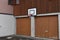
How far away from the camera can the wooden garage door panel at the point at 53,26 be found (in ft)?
14.3

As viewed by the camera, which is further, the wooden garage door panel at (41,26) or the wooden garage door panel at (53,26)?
the wooden garage door panel at (41,26)

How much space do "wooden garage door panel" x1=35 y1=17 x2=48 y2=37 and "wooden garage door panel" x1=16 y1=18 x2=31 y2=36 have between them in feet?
1.38

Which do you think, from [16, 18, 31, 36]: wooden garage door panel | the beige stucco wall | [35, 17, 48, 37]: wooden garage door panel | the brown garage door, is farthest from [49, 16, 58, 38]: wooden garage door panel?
the beige stucco wall

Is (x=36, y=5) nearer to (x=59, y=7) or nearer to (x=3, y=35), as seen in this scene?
(x=59, y=7)

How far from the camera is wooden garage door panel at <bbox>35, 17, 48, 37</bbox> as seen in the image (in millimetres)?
4633

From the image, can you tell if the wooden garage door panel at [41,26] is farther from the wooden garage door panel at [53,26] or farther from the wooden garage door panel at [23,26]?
the wooden garage door panel at [23,26]

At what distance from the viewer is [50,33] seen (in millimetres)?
4480

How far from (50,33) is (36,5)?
1253 mm

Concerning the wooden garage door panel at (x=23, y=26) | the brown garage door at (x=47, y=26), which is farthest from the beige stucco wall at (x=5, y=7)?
the brown garage door at (x=47, y=26)

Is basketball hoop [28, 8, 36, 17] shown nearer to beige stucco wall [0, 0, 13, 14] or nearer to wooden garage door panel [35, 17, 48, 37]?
wooden garage door panel [35, 17, 48, 37]

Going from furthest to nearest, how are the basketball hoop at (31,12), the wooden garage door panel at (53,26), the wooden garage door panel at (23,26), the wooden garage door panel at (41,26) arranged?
1. the wooden garage door panel at (23,26)
2. the basketball hoop at (31,12)
3. the wooden garage door panel at (41,26)
4. the wooden garage door panel at (53,26)

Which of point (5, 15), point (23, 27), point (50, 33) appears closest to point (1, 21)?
point (5, 15)

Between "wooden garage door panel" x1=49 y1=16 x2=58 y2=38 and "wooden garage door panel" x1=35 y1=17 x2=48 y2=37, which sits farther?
"wooden garage door panel" x1=35 y1=17 x2=48 y2=37

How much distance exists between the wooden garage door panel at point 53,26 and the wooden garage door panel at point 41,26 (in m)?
0.21
